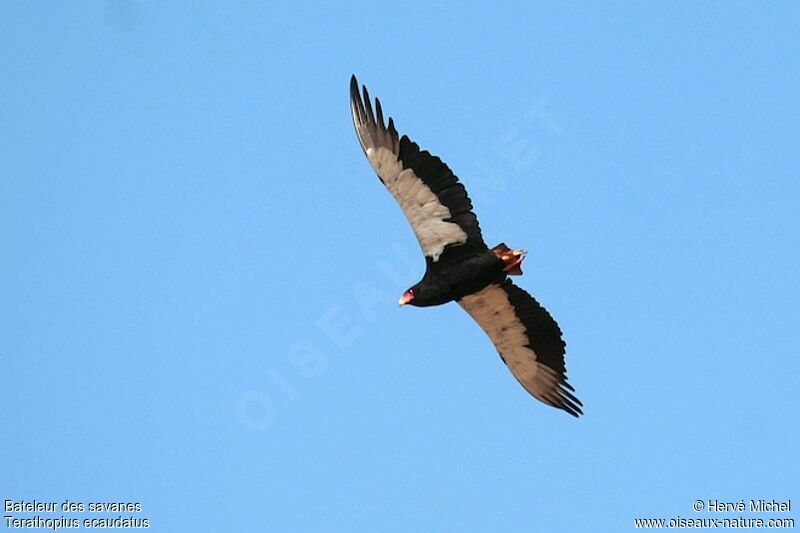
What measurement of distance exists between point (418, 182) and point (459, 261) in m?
2.01

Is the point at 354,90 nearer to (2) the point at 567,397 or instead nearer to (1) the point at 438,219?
(1) the point at 438,219

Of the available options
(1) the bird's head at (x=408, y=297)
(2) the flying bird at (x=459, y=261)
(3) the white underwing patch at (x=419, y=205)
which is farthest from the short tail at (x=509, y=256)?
(1) the bird's head at (x=408, y=297)

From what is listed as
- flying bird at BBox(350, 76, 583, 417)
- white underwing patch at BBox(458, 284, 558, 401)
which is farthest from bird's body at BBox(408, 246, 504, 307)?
white underwing patch at BBox(458, 284, 558, 401)

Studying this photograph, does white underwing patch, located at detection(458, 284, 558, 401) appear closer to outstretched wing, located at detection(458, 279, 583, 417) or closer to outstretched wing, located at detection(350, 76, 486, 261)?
outstretched wing, located at detection(458, 279, 583, 417)

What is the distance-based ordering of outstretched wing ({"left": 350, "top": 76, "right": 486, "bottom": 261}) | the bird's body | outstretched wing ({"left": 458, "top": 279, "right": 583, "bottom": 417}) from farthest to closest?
outstretched wing ({"left": 458, "top": 279, "right": 583, "bottom": 417})
the bird's body
outstretched wing ({"left": 350, "top": 76, "right": 486, "bottom": 261})

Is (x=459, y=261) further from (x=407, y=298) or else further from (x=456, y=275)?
(x=407, y=298)

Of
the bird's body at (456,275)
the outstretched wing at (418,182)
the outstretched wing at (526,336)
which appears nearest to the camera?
the outstretched wing at (418,182)

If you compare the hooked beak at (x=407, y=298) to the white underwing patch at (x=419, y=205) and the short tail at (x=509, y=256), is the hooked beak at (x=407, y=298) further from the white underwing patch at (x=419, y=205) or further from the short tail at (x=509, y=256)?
the short tail at (x=509, y=256)

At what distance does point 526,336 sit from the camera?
84.7 ft

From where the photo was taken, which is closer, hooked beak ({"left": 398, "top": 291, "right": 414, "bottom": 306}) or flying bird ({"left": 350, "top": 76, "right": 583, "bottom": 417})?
flying bird ({"left": 350, "top": 76, "right": 583, "bottom": 417})

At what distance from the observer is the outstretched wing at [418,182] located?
23.9 metres

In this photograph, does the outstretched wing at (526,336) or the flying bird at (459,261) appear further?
the outstretched wing at (526,336)

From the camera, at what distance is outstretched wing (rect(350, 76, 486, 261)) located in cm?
2386

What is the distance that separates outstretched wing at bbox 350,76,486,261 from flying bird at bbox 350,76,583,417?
0.02 m
